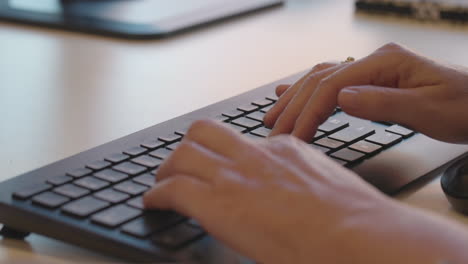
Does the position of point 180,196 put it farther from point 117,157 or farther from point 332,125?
point 332,125

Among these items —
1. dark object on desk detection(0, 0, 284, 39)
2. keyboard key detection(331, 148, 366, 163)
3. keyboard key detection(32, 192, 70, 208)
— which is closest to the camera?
keyboard key detection(32, 192, 70, 208)

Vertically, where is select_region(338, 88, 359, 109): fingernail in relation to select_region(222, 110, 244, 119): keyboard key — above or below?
above

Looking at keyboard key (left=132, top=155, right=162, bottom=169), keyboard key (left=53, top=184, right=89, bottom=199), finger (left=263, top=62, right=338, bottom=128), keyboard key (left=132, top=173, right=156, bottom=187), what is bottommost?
keyboard key (left=53, top=184, right=89, bottom=199)

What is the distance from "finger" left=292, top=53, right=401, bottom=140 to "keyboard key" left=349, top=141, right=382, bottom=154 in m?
0.04

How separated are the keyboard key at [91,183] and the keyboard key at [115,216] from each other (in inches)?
1.4

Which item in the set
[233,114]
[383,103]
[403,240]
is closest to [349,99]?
[383,103]

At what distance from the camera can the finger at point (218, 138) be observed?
0.61 metres

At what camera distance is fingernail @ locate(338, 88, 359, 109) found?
732 mm

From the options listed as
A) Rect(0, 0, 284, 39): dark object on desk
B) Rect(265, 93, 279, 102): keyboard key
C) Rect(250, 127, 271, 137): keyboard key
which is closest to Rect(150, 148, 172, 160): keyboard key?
Rect(250, 127, 271, 137): keyboard key

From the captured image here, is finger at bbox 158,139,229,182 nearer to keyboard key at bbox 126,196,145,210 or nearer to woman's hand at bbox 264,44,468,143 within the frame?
keyboard key at bbox 126,196,145,210

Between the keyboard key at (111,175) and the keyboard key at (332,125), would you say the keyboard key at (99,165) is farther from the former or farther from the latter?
the keyboard key at (332,125)

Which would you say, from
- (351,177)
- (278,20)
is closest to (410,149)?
(351,177)

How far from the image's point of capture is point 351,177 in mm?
589

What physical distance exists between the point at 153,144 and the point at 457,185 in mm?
276
